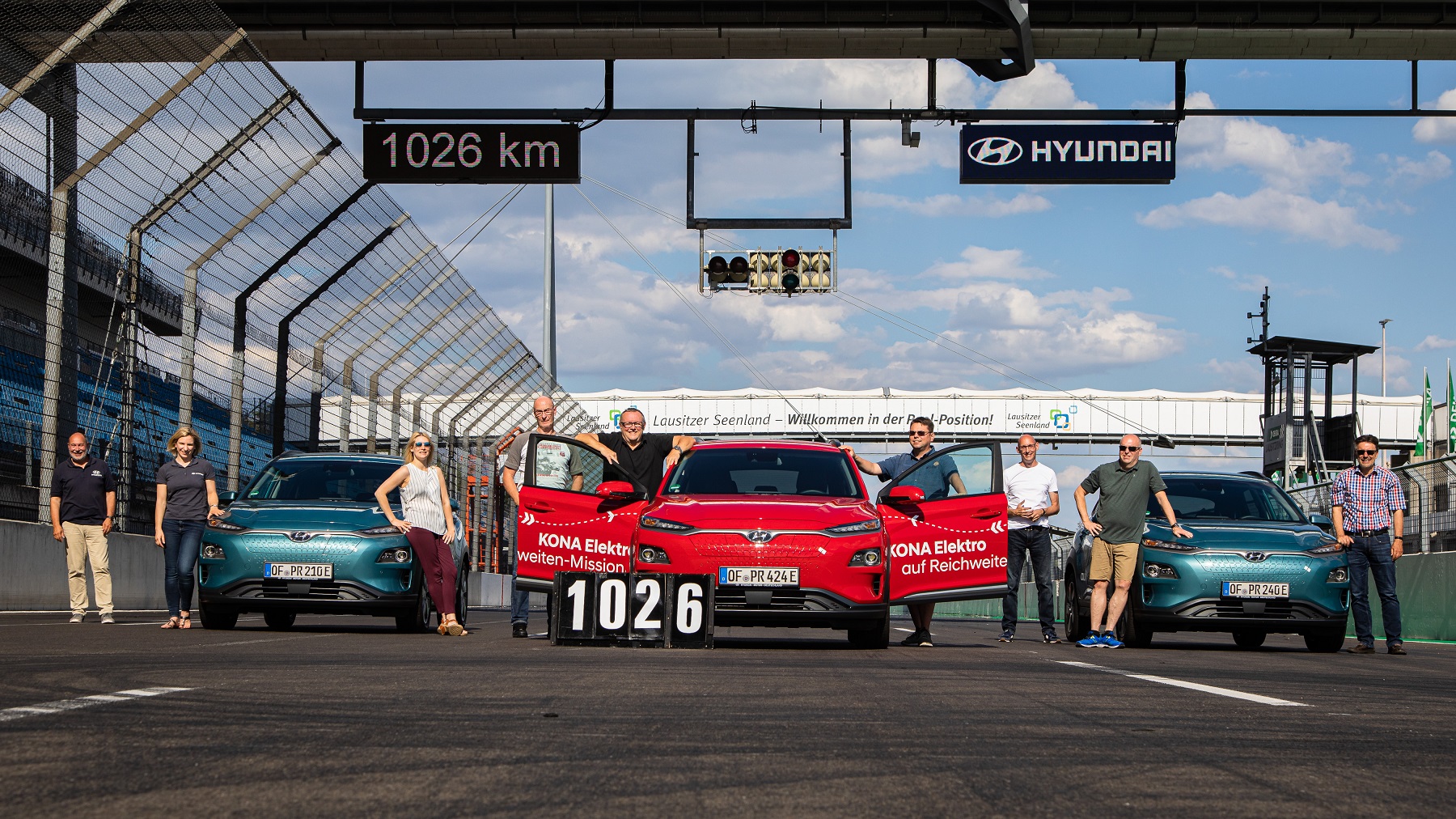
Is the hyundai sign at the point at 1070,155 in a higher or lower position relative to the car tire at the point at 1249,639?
higher

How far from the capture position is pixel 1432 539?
17.5 meters

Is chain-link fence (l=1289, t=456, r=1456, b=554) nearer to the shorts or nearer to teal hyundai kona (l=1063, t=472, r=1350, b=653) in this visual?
teal hyundai kona (l=1063, t=472, r=1350, b=653)

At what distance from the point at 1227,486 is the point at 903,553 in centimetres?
365

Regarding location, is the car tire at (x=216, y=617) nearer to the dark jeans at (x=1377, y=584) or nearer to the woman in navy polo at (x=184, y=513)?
the woman in navy polo at (x=184, y=513)

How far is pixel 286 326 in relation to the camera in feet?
55.8

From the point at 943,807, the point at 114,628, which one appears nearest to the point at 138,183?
the point at 114,628

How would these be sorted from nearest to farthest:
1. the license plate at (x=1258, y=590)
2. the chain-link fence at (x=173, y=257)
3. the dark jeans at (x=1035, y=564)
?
the chain-link fence at (x=173, y=257) → the license plate at (x=1258, y=590) → the dark jeans at (x=1035, y=564)

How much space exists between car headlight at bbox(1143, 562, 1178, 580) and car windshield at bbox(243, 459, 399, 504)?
19.7 ft

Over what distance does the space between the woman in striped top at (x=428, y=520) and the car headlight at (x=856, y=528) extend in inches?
135

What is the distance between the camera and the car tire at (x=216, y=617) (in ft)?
42.5

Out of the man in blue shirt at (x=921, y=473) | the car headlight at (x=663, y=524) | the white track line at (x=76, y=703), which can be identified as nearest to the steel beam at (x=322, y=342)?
the man in blue shirt at (x=921, y=473)

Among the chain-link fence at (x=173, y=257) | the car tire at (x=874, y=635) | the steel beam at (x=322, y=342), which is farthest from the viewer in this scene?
the steel beam at (x=322, y=342)

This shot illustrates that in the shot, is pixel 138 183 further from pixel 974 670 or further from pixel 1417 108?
pixel 1417 108

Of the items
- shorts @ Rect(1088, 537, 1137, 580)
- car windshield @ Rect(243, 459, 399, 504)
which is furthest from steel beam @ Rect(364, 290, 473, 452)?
shorts @ Rect(1088, 537, 1137, 580)
